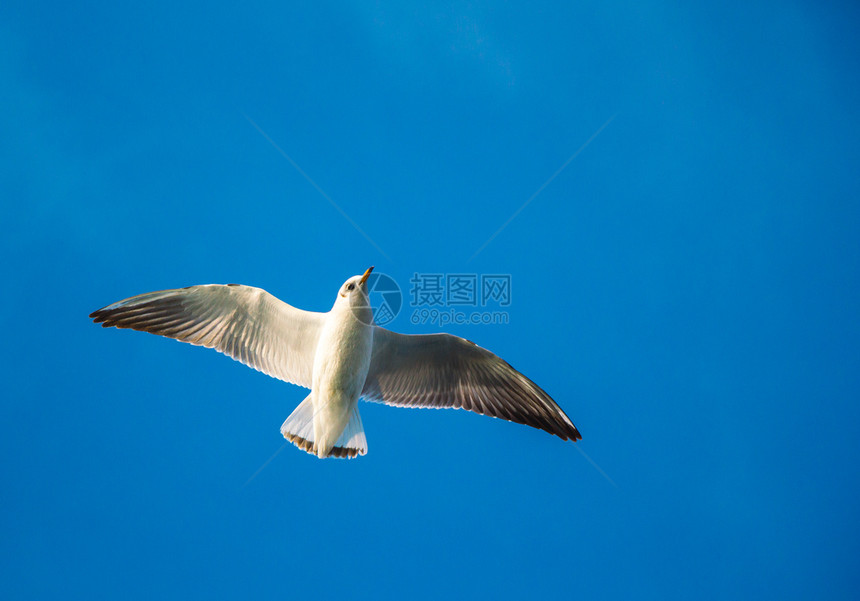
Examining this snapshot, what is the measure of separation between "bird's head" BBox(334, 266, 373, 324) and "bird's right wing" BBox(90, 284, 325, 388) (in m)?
0.39

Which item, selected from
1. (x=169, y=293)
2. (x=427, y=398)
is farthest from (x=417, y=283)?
(x=169, y=293)

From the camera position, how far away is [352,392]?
20.2 ft

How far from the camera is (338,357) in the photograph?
5.97 m

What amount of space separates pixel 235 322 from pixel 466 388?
7.20ft

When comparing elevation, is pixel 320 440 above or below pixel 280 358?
below

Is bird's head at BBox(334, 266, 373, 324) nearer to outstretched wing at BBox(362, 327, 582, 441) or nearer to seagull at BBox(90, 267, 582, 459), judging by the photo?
seagull at BBox(90, 267, 582, 459)

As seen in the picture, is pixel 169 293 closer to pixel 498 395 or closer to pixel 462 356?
pixel 462 356

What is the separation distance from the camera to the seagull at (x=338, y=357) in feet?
19.8

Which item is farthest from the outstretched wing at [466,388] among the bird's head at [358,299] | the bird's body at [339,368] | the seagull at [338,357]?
the bird's head at [358,299]

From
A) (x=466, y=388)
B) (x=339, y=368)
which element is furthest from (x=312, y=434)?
(x=466, y=388)

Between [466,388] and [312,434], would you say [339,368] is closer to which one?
[312,434]

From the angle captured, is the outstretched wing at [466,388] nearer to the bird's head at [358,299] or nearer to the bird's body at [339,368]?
the bird's body at [339,368]

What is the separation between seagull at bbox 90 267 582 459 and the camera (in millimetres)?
6043

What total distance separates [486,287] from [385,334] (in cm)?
116
